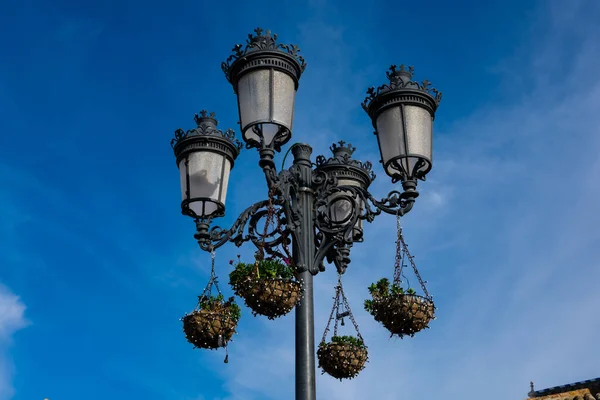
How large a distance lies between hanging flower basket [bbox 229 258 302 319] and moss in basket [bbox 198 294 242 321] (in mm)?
332

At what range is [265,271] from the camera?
6.34 m

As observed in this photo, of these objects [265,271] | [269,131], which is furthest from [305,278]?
[269,131]

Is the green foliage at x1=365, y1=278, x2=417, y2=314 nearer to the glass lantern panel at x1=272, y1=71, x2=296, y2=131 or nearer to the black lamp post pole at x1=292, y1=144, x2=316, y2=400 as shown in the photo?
the black lamp post pole at x1=292, y1=144, x2=316, y2=400

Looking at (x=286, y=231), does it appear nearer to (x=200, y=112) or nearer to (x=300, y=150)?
(x=300, y=150)

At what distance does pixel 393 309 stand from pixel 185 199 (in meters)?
2.09

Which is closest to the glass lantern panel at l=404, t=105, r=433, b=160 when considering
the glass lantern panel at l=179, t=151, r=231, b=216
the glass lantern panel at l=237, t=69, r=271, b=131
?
the glass lantern panel at l=237, t=69, r=271, b=131

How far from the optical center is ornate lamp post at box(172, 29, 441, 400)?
21.7 feet

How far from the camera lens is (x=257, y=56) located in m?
6.79

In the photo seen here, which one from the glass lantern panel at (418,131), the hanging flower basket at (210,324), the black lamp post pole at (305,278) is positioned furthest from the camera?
the glass lantern panel at (418,131)

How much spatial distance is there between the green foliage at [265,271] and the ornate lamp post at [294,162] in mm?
179

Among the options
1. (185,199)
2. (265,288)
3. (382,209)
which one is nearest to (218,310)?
(265,288)

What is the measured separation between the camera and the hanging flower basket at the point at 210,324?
6527 millimetres

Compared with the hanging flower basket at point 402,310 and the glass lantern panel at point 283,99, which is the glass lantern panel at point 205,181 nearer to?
the glass lantern panel at point 283,99

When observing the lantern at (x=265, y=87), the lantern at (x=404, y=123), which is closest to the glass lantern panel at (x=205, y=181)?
the lantern at (x=265, y=87)
